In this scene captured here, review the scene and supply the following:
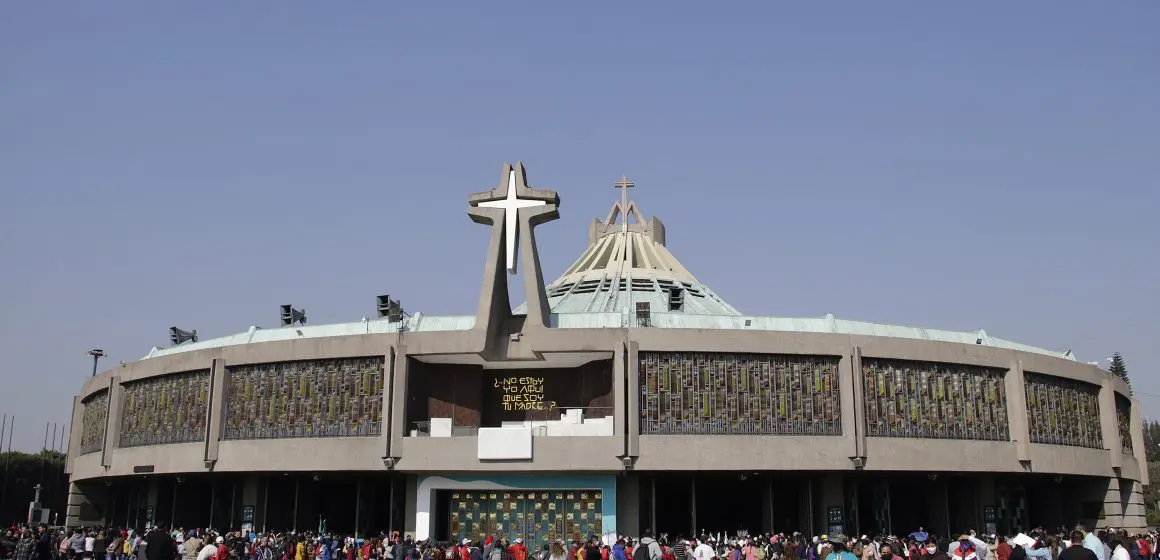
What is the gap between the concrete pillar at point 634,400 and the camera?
116ft

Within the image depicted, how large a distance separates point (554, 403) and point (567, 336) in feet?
13.5

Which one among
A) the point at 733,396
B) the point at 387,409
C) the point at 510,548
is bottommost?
the point at 510,548

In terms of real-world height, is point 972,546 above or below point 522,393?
below

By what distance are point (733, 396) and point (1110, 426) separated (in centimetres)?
1710

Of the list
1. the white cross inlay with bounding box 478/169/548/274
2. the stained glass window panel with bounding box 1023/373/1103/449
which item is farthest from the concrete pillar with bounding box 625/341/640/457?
the stained glass window panel with bounding box 1023/373/1103/449

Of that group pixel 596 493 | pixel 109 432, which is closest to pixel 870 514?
pixel 596 493

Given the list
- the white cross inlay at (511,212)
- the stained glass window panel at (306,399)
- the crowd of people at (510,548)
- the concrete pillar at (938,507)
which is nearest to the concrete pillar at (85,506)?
the crowd of people at (510,548)

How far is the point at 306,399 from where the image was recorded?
1505 inches

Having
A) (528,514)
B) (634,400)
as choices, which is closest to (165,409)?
(528,514)

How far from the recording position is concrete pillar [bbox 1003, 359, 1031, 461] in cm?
3878

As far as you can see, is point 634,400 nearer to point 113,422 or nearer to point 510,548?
point 510,548

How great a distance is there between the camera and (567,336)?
36.5m

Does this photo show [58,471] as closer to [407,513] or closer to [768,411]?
[407,513]

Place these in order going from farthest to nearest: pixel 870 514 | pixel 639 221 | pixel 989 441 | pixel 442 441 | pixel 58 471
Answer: pixel 58 471
pixel 639 221
pixel 870 514
pixel 989 441
pixel 442 441
